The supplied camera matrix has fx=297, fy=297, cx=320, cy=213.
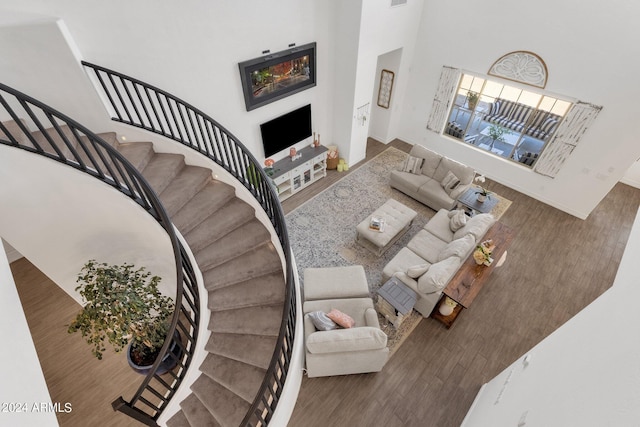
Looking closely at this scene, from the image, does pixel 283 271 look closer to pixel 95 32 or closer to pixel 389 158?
pixel 95 32

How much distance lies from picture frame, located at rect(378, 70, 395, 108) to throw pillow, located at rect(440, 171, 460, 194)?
9.27 feet

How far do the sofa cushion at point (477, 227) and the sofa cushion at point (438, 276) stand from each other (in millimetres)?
714

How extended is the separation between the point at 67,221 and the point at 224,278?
2038 mm

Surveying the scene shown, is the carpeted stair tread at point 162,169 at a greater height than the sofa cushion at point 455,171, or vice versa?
the carpeted stair tread at point 162,169

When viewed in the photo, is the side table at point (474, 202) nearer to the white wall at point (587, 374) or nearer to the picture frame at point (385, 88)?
the white wall at point (587, 374)

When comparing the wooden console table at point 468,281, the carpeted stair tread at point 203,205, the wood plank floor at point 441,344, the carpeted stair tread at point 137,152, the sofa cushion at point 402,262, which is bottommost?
the wood plank floor at point 441,344

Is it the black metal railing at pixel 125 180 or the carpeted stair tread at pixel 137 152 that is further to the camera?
the carpeted stair tread at pixel 137 152

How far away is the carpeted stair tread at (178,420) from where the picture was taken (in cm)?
348

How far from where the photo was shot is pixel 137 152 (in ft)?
13.9

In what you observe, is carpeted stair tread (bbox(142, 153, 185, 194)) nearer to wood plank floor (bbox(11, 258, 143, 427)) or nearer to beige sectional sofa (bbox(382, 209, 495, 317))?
wood plank floor (bbox(11, 258, 143, 427))

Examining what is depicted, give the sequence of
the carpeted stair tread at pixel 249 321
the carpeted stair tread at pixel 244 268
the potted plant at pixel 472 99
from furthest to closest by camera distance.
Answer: the potted plant at pixel 472 99
the carpeted stair tread at pixel 244 268
the carpeted stair tread at pixel 249 321

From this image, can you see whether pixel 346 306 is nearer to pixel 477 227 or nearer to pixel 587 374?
pixel 477 227

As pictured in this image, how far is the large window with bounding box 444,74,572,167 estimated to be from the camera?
6.35 meters

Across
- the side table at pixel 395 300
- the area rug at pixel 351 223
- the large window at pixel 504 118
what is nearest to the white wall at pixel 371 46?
the area rug at pixel 351 223
